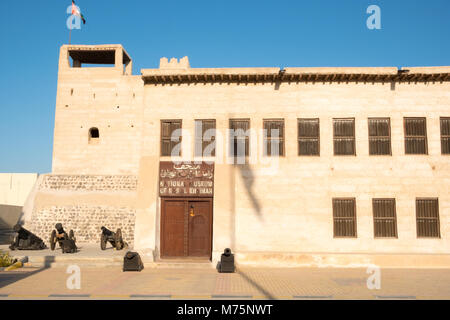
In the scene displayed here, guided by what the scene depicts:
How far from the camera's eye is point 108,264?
45.8 feet

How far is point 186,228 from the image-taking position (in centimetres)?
1414

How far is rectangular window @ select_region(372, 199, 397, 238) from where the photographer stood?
535 inches

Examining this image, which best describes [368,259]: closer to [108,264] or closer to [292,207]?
[292,207]

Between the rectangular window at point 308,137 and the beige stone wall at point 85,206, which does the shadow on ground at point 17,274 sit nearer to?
the beige stone wall at point 85,206

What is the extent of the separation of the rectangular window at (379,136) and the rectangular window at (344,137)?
2.33 feet

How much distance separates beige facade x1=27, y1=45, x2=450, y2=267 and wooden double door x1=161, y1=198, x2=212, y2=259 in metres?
0.34

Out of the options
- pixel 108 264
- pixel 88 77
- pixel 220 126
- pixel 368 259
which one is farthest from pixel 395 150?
pixel 88 77

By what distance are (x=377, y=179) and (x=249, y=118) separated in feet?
18.3
